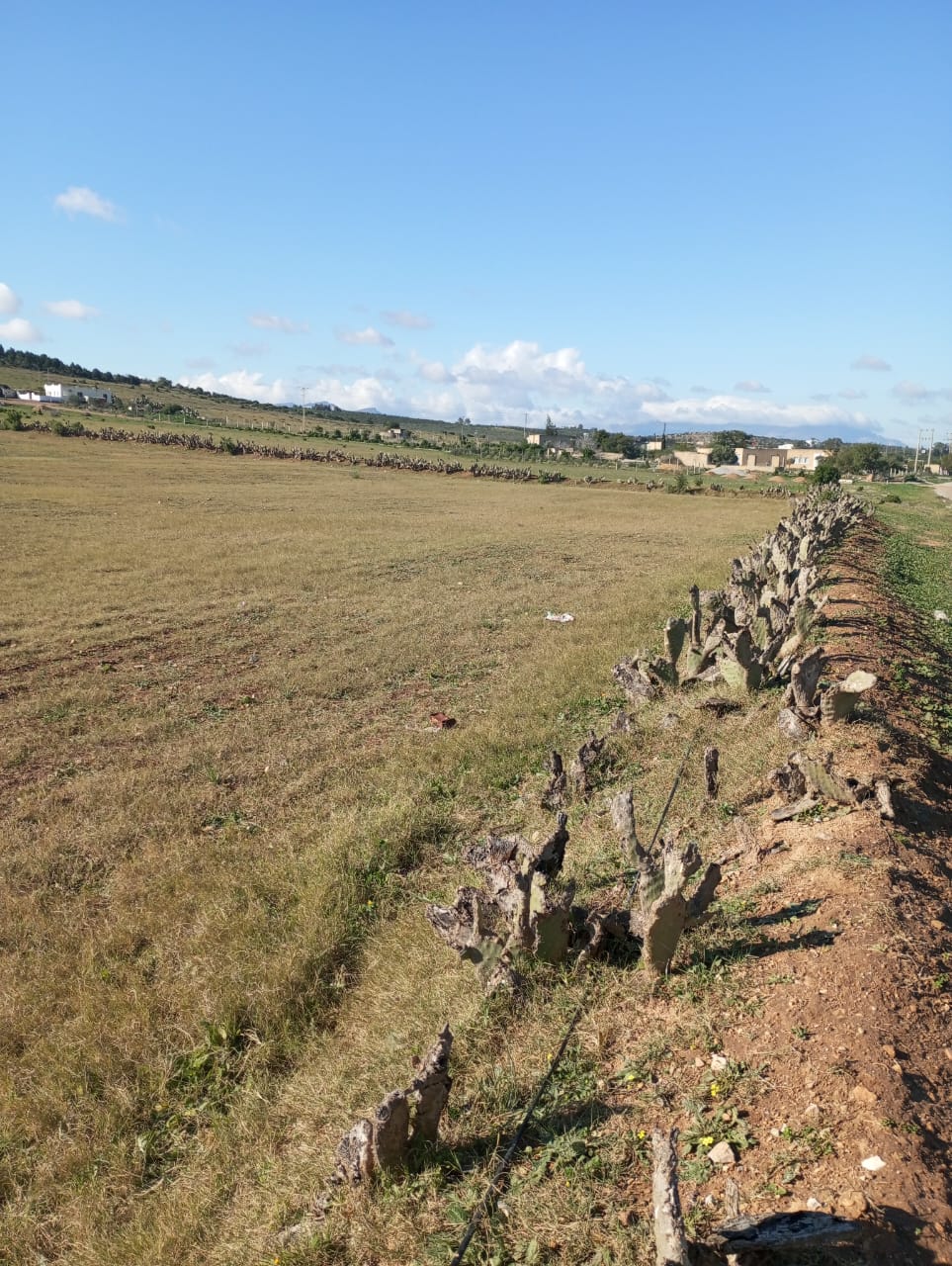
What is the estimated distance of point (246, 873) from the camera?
5336mm

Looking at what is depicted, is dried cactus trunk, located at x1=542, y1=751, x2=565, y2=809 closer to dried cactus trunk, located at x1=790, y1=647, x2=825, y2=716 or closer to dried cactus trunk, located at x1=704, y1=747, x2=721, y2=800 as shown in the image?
dried cactus trunk, located at x1=704, y1=747, x2=721, y2=800

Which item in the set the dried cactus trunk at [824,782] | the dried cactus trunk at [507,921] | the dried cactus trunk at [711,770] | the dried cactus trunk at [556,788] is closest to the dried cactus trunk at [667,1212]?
the dried cactus trunk at [507,921]

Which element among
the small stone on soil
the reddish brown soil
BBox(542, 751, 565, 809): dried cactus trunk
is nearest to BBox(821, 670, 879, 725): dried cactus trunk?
the reddish brown soil

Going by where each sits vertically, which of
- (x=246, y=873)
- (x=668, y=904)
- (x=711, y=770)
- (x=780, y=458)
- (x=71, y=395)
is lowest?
(x=780, y=458)

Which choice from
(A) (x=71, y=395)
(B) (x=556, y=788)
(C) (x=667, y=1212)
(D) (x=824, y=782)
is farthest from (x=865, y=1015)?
(A) (x=71, y=395)

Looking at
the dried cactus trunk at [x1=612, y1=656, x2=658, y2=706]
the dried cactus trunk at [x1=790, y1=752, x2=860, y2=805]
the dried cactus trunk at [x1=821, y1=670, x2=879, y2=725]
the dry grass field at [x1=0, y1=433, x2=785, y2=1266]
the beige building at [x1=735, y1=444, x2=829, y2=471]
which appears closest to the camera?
the dry grass field at [x1=0, y1=433, x2=785, y2=1266]

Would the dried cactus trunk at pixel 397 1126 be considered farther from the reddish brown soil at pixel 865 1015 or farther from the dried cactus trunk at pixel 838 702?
the dried cactus trunk at pixel 838 702

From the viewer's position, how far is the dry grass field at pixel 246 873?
320cm

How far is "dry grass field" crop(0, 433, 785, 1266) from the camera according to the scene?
3195 mm

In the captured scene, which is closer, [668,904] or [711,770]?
[668,904]

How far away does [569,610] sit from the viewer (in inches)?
557

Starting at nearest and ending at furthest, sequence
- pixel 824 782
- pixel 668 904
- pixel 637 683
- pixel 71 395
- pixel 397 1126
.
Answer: pixel 397 1126
pixel 668 904
pixel 824 782
pixel 637 683
pixel 71 395

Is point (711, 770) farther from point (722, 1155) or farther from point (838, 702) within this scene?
point (722, 1155)

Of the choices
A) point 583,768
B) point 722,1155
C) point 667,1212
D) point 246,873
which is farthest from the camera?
point 583,768
